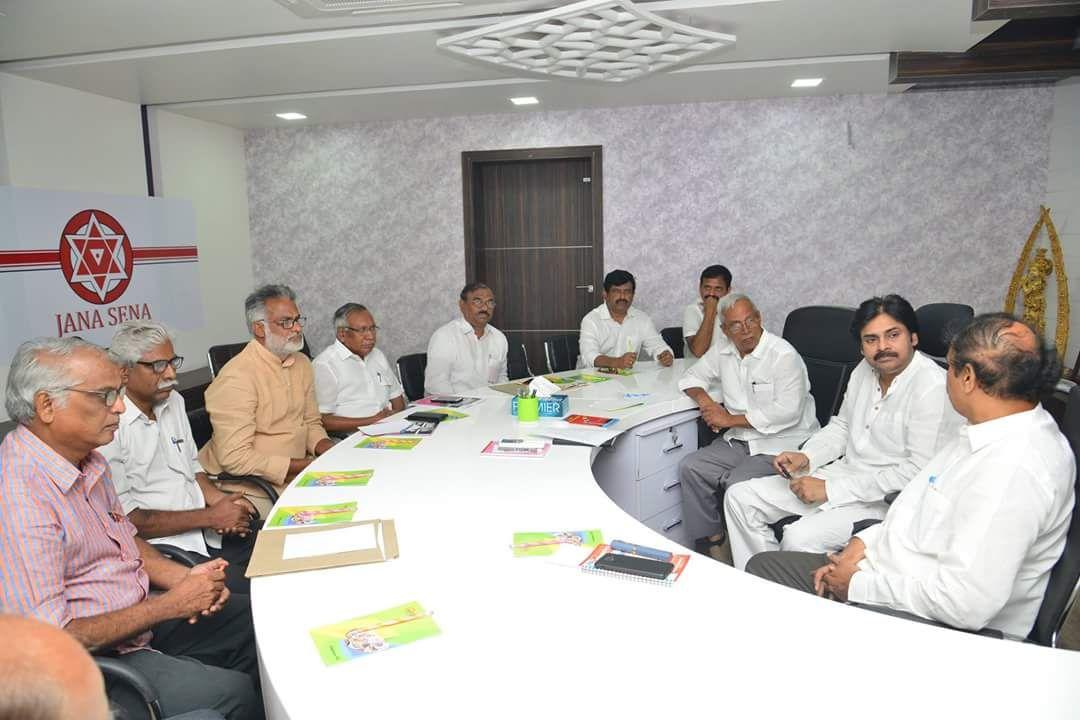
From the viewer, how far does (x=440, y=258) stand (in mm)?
6203

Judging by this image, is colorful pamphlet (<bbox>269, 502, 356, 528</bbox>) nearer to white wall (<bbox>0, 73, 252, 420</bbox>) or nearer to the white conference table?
the white conference table

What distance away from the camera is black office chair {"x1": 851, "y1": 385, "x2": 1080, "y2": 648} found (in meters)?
1.57

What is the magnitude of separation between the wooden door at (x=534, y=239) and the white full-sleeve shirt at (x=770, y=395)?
2.60 m

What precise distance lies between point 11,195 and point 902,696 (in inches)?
200

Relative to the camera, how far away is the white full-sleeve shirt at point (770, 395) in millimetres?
3330

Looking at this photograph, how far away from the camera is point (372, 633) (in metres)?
1.37

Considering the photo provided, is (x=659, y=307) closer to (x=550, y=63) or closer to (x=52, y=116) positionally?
(x=550, y=63)

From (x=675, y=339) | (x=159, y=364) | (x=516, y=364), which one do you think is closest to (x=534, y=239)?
(x=675, y=339)

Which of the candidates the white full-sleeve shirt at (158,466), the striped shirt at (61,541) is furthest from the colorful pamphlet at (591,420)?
the striped shirt at (61,541)

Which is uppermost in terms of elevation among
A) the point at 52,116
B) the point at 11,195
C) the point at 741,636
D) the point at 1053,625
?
the point at 52,116

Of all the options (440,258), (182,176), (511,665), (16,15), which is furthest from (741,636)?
(182,176)

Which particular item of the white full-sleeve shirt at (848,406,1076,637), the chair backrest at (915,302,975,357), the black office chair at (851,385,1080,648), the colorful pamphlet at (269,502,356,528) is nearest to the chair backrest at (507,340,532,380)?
the chair backrest at (915,302,975,357)

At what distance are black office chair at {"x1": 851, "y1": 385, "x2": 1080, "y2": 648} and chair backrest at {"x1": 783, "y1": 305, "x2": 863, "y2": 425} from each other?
177 centimetres

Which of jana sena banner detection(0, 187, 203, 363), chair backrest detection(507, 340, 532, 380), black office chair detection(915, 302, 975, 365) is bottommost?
chair backrest detection(507, 340, 532, 380)
